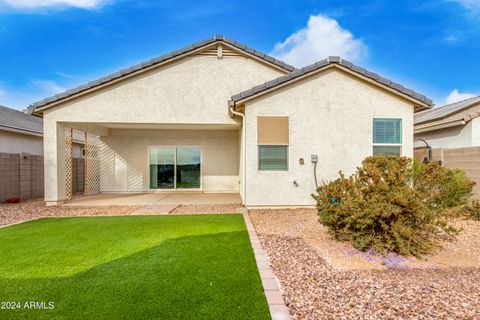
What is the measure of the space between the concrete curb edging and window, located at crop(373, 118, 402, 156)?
24.0ft

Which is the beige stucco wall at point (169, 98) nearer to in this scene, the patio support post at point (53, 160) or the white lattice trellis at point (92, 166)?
the patio support post at point (53, 160)

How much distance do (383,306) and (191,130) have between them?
13388mm

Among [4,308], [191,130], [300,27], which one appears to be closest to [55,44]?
[191,130]

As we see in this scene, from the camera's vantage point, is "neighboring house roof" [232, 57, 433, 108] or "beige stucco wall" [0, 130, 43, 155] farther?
"beige stucco wall" [0, 130, 43, 155]

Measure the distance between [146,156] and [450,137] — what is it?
1665cm

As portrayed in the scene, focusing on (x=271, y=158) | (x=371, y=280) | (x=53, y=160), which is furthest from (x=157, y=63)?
(x=371, y=280)

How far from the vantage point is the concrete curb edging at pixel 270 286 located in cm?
331

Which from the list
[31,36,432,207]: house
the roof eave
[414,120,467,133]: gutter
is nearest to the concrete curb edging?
[31,36,432,207]: house

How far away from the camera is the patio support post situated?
11.2 metres

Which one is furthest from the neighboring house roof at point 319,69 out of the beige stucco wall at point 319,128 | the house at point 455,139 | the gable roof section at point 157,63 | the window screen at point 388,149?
the house at point 455,139

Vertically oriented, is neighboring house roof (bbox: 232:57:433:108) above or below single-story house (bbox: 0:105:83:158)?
above

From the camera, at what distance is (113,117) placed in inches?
454

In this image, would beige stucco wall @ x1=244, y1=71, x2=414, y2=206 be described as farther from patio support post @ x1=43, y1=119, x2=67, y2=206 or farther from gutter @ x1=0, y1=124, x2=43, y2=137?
gutter @ x1=0, y1=124, x2=43, y2=137

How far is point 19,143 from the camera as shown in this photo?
14.8 metres
